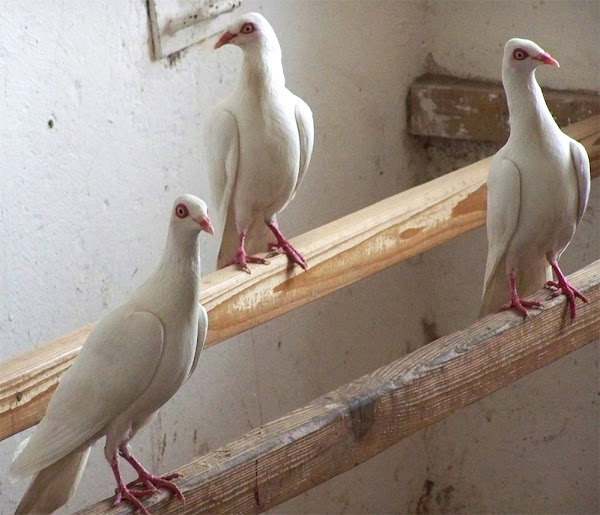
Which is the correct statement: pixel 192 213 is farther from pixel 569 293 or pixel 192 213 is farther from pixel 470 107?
pixel 470 107

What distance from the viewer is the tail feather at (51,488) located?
5.43 feet

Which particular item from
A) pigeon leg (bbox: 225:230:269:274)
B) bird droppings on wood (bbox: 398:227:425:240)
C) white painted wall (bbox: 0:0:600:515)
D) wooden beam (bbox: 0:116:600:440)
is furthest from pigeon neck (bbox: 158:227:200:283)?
white painted wall (bbox: 0:0:600:515)

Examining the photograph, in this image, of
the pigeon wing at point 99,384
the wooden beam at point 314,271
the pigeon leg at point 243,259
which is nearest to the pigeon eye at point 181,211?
the pigeon wing at point 99,384

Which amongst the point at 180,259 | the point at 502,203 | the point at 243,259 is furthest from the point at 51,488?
the point at 502,203

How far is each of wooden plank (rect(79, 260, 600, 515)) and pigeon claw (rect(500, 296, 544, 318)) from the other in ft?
0.05

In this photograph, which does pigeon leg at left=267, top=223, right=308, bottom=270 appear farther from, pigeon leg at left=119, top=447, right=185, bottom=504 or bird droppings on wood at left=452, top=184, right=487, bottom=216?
pigeon leg at left=119, top=447, right=185, bottom=504

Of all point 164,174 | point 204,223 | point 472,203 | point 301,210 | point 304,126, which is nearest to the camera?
point 204,223

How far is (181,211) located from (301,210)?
1.87 meters

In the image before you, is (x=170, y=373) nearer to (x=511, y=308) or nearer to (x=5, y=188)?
(x=511, y=308)

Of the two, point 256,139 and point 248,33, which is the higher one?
point 248,33

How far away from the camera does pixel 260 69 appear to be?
220 centimetres

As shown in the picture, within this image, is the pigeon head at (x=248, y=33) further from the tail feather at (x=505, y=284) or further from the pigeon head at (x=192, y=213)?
the pigeon head at (x=192, y=213)

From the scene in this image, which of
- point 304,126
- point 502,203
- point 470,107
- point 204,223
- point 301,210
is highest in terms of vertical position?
point 204,223

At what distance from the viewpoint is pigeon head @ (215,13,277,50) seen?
2.17 m
